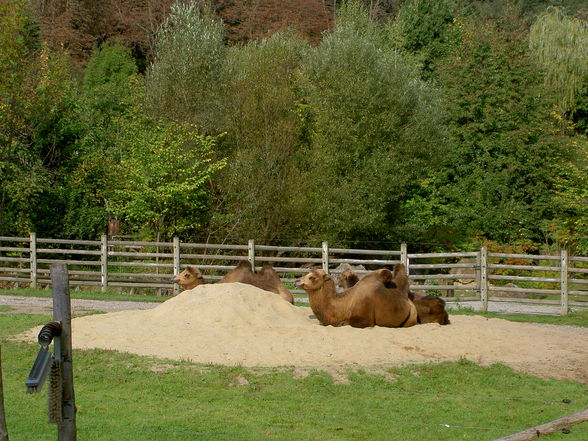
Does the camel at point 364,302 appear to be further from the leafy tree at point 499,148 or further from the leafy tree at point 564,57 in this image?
the leafy tree at point 564,57

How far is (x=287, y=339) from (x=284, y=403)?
2.84m

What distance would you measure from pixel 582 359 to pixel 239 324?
16.7 ft

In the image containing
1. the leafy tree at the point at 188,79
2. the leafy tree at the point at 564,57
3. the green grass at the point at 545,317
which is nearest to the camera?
the green grass at the point at 545,317

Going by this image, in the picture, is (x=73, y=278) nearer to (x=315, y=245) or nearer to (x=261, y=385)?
(x=315, y=245)

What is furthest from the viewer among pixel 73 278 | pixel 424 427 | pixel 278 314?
pixel 73 278

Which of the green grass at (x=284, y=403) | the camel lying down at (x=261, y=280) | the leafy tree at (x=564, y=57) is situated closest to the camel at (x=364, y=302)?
the green grass at (x=284, y=403)

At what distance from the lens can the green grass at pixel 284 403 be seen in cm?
927

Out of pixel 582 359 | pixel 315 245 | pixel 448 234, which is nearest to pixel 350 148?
pixel 315 245

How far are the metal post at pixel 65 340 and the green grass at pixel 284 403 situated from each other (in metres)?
2.16

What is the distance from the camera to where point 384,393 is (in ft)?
36.5

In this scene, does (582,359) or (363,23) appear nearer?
(582,359)

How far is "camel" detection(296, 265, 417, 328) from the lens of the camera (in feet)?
46.4

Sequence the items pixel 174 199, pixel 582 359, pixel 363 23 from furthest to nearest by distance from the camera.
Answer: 1. pixel 363 23
2. pixel 174 199
3. pixel 582 359

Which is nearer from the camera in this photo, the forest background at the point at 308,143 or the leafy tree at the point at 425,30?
the forest background at the point at 308,143
